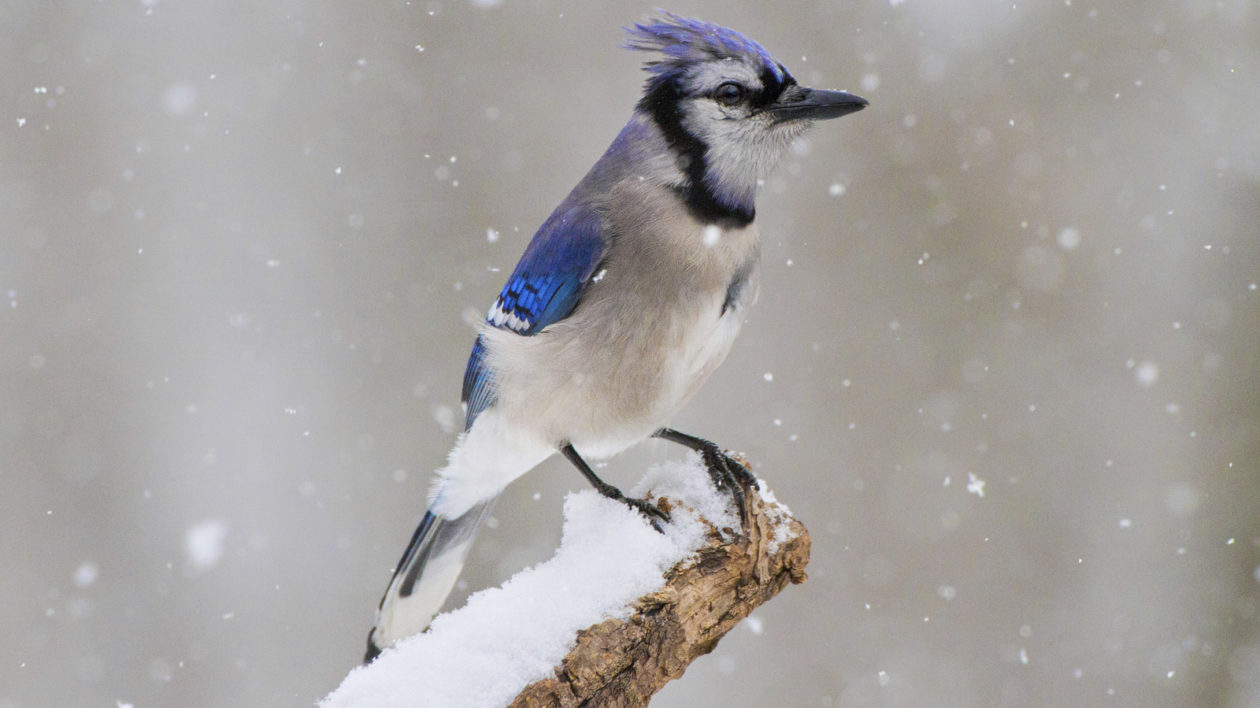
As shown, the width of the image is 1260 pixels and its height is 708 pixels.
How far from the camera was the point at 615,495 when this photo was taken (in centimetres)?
172

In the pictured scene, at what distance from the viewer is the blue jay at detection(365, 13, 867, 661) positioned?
1.70m

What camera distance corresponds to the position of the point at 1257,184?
291cm

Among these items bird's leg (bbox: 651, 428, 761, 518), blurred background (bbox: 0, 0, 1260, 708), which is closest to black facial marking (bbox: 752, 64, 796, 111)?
bird's leg (bbox: 651, 428, 761, 518)

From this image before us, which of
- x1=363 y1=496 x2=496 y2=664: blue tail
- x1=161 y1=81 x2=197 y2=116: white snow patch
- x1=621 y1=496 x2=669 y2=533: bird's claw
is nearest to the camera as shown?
x1=621 y1=496 x2=669 y2=533: bird's claw

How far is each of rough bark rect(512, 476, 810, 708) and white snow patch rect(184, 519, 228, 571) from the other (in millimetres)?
1922

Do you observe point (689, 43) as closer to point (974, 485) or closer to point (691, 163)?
point (691, 163)

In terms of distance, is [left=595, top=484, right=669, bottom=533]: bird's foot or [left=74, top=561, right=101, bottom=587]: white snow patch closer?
[left=595, top=484, right=669, bottom=533]: bird's foot

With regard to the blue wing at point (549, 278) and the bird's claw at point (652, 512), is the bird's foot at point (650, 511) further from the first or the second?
the blue wing at point (549, 278)

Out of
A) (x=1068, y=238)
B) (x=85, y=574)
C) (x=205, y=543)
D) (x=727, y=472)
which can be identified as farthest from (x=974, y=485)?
(x=85, y=574)

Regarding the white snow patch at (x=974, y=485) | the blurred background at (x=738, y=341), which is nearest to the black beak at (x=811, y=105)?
the blurred background at (x=738, y=341)

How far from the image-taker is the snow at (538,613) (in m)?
1.21

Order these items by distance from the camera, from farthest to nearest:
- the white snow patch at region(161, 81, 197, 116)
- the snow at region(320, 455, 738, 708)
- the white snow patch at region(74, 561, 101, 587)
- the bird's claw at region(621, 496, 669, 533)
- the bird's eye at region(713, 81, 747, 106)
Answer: the white snow patch at region(161, 81, 197, 116) < the white snow patch at region(74, 561, 101, 587) < the bird's eye at region(713, 81, 747, 106) < the bird's claw at region(621, 496, 669, 533) < the snow at region(320, 455, 738, 708)

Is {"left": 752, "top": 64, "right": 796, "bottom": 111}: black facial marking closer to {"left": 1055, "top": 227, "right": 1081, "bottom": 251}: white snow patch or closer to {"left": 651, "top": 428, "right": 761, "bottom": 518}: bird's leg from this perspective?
{"left": 651, "top": 428, "right": 761, "bottom": 518}: bird's leg

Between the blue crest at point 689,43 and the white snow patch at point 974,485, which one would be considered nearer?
the blue crest at point 689,43
